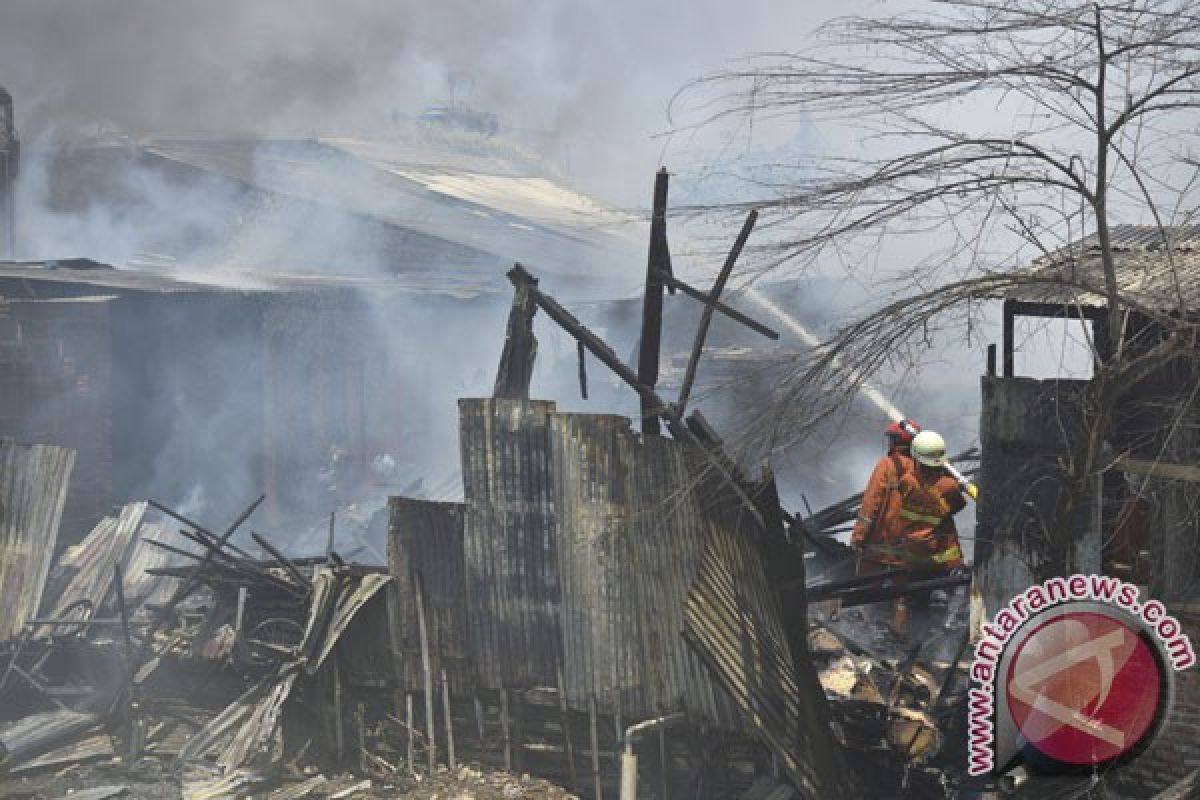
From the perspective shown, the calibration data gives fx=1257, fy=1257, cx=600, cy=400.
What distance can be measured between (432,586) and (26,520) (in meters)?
4.71

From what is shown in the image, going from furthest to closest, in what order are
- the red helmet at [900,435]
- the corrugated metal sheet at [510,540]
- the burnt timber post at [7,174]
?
the burnt timber post at [7,174] < the red helmet at [900,435] < the corrugated metal sheet at [510,540]

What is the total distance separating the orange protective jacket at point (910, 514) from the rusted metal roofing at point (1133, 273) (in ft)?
6.08

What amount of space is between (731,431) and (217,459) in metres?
13.7

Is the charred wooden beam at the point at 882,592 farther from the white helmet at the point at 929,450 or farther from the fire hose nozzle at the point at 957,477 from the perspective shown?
the white helmet at the point at 929,450

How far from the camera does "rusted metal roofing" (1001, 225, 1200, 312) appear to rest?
4914 mm

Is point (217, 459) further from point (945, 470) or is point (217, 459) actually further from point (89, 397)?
point (945, 470)

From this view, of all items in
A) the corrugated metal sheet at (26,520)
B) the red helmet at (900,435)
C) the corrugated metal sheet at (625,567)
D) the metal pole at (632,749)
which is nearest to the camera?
the metal pole at (632,749)

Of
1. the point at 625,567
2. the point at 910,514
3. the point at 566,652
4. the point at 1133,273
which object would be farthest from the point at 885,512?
the point at 1133,273

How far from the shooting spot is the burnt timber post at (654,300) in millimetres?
7594

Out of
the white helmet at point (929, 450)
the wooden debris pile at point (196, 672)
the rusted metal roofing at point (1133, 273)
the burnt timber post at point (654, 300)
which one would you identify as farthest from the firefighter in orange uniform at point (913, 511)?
the wooden debris pile at point (196, 672)

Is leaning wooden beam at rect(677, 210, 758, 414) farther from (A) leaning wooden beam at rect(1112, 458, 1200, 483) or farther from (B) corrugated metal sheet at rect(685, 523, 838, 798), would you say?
(A) leaning wooden beam at rect(1112, 458, 1200, 483)

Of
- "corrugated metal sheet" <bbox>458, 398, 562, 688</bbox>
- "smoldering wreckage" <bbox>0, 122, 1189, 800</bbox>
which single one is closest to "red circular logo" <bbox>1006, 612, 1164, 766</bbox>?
"smoldering wreckage" <bbox>0, 122, 1189, 800</bbox>

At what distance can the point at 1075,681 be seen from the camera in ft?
18.2

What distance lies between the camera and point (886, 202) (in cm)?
493
